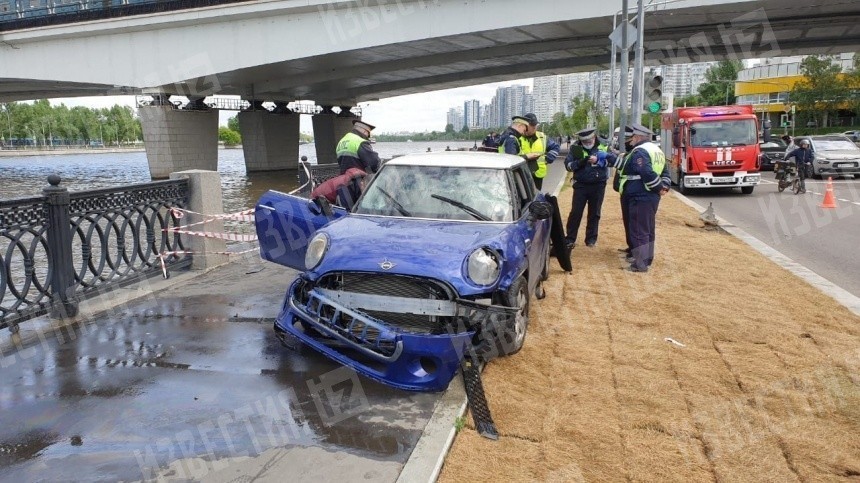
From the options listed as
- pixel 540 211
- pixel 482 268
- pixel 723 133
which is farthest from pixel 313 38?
pixel 482 268

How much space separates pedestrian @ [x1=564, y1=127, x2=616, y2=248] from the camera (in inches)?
371

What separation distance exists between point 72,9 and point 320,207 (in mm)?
29864

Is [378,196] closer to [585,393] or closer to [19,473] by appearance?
[585,393]

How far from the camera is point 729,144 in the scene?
19531mm

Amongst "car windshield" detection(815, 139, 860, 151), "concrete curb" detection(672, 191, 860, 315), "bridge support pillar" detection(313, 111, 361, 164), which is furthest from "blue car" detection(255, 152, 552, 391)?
"bridge support pillar" detection(313, 111, 361, 164)

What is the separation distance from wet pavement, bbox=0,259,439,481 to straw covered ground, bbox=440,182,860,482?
2.39 feet

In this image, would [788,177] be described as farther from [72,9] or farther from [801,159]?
[72,9]

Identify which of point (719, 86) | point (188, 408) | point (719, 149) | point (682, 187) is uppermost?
point (719, 86)

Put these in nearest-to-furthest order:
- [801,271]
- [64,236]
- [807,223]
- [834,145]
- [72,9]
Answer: [64,236], [801,271], [807,223], [834,145], [72,9]

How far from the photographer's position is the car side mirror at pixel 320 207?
6348 mm

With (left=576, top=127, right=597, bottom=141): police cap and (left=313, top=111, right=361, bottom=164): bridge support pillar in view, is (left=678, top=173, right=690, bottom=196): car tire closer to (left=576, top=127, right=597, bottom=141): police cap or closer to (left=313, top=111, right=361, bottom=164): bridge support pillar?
(left=576, top=127, right=597, bottom=141): police cap

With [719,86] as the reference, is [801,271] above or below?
below

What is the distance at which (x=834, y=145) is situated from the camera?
83.3 ft

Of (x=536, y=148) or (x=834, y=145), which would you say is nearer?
(x=536, y=148)
